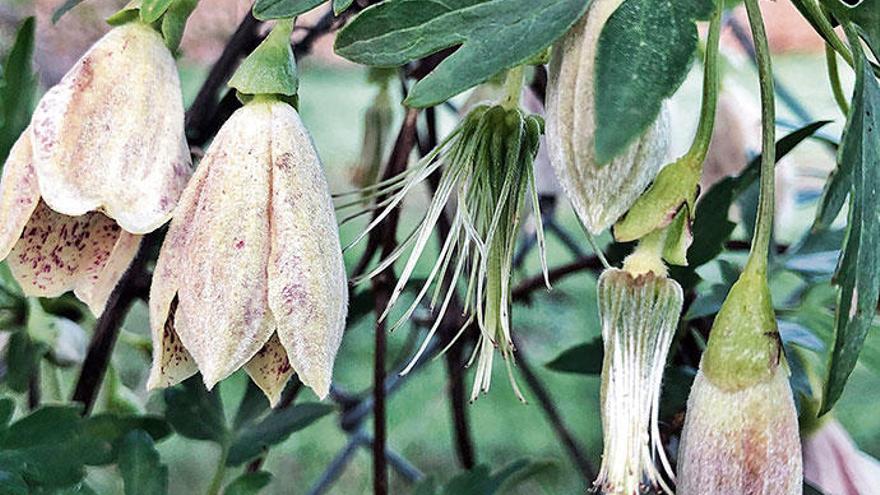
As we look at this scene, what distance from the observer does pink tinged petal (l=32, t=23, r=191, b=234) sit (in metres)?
0.44

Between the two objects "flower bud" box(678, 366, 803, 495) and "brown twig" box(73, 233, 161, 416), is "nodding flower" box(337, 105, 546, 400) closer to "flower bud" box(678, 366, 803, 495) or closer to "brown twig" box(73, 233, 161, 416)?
"flower bud" box(678, 366, 803, 495)

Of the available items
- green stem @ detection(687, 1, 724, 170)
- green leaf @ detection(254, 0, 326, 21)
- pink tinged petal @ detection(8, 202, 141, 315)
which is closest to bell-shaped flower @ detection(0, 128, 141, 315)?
pink tinged petal @ detection(8, 202, 141, 315)

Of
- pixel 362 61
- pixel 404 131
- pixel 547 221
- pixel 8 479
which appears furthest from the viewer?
pixel 547 221

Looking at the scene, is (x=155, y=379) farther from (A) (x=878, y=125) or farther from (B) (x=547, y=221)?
(B) (x=547, y=221)

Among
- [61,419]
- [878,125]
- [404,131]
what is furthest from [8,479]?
[878,125]

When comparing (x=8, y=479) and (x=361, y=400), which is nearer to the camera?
(x=8, y=479)

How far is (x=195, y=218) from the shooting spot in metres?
0.43

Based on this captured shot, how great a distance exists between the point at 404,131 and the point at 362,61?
291 millimetres

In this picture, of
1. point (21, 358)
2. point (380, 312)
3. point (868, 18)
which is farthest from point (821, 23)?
point (21, 358)

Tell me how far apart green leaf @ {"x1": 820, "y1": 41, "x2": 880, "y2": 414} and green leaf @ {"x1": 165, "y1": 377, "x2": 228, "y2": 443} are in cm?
40

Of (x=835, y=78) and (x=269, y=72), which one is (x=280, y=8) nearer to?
(x=269, y=72)

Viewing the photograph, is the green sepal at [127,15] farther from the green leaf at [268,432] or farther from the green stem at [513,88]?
the green leaf at [268,432]

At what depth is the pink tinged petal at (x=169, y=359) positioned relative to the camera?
1.46ft

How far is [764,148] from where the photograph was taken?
413 millimetres
